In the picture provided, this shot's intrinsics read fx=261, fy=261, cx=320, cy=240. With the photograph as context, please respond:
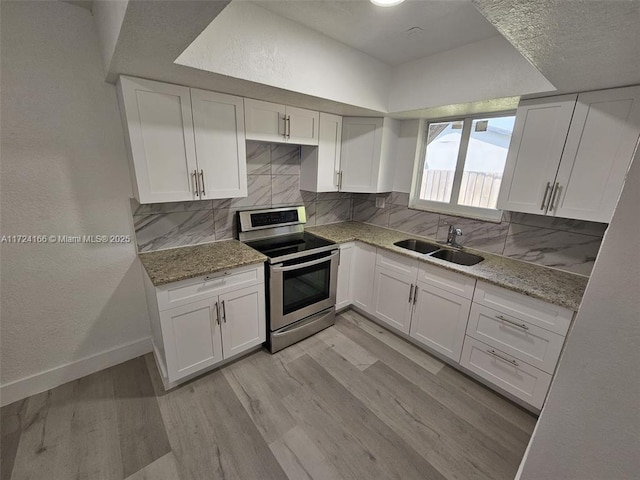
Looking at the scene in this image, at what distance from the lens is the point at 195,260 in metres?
1.96

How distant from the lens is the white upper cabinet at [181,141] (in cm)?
164

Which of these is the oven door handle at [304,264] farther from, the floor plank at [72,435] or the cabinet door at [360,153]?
the floor plank at [72,435]

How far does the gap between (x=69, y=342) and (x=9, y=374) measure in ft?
1.10

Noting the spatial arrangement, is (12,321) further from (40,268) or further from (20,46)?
(20,46)

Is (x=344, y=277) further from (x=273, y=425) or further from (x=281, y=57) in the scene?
(x=281, y=57)

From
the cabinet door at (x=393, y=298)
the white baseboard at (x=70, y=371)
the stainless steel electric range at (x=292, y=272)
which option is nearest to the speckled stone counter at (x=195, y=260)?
the stainless steel electric range at (x=292, y=272)

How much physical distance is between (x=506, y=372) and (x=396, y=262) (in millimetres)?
1120

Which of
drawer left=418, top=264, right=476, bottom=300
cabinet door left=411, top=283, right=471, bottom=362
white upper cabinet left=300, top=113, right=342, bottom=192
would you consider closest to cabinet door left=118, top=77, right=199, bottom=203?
white upper cabinet left=300, top=113, right=342, bottom=192

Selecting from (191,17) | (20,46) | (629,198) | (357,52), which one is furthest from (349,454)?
(20,46)

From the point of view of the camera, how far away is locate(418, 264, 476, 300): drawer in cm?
198

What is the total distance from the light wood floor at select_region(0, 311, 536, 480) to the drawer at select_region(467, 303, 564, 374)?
1.37ft

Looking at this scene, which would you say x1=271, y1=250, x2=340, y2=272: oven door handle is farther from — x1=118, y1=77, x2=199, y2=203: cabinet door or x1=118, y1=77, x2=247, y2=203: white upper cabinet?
x1=118, y1=77, x2=199, y2=203: cabinet door

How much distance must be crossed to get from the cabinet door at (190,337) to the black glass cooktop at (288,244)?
63 cm

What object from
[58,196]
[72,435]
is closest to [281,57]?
[58,196]
